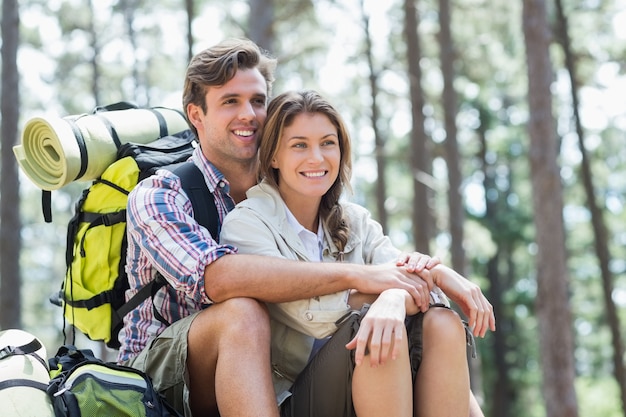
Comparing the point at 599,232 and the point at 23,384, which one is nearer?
the point at 23,384

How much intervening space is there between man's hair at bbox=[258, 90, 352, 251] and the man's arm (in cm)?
40

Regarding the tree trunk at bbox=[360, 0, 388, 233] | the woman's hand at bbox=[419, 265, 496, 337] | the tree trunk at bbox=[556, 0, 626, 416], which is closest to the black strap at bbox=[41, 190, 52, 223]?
the woman's hand at bbox=[419, 265, 496, 337]

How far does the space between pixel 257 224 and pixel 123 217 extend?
65cm

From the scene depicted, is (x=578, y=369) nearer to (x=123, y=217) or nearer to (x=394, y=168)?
(x=394, y=168)

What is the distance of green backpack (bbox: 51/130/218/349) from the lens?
3.48m

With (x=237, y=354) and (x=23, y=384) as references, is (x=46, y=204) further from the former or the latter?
(x=237, y=354)

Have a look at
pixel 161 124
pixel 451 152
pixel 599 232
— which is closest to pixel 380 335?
pixel 161 124

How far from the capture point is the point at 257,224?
10.5 ft

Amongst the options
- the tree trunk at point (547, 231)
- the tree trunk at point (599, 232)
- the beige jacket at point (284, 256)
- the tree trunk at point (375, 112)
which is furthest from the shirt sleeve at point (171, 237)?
the tree trunk at point (375, 112)

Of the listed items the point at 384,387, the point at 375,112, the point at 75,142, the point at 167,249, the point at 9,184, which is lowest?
the point at 384,387

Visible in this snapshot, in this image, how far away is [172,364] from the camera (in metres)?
3.08

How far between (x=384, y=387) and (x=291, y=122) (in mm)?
1160

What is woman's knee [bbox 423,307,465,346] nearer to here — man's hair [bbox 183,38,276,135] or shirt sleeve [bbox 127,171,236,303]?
shirt sleeve [bbox 127,171,236,303]

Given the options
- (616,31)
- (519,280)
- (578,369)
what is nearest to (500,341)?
(519,280)
